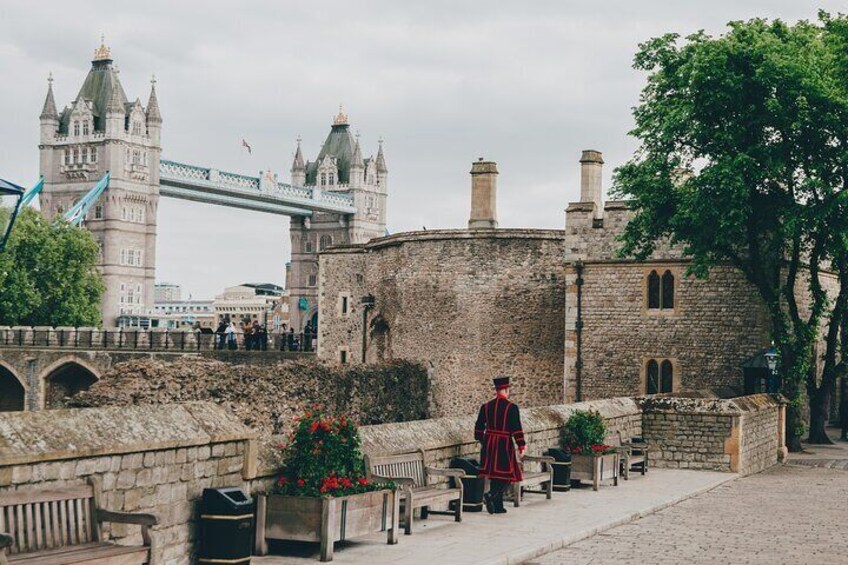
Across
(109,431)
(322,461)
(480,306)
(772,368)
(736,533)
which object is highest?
(480,306)

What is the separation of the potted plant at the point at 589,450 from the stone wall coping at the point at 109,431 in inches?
315

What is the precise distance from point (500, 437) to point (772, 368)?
54.8ft

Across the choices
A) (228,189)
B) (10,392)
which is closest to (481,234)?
(10,392)

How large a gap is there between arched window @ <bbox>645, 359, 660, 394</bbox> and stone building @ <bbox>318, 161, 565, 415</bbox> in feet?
10.3

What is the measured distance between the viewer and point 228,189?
477 feet

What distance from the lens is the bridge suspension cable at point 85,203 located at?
139375mm

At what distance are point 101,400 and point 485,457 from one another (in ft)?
37.0

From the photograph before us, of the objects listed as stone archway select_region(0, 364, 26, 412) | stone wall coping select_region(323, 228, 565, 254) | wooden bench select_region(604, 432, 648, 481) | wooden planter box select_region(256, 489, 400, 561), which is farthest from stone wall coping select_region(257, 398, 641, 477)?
stone archway select_region(0, 364, 26, 412)

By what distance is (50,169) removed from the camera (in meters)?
152

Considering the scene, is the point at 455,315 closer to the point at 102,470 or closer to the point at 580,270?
the point at 580,270

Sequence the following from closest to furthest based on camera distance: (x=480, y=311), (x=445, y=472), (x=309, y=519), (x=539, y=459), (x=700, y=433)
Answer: (x=309, y=519) < (x=445, y=472) < (x=539, y=459) < (x=700, y=433) < (x=480, y=311)

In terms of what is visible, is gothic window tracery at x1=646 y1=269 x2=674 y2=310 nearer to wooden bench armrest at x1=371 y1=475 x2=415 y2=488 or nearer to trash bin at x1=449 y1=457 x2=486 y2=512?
trash bin at x1=449 y1=457 x2=486 y2=512

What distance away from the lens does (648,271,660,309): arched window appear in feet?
112

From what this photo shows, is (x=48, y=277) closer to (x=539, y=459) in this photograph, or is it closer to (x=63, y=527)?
(x=539, y=459)
